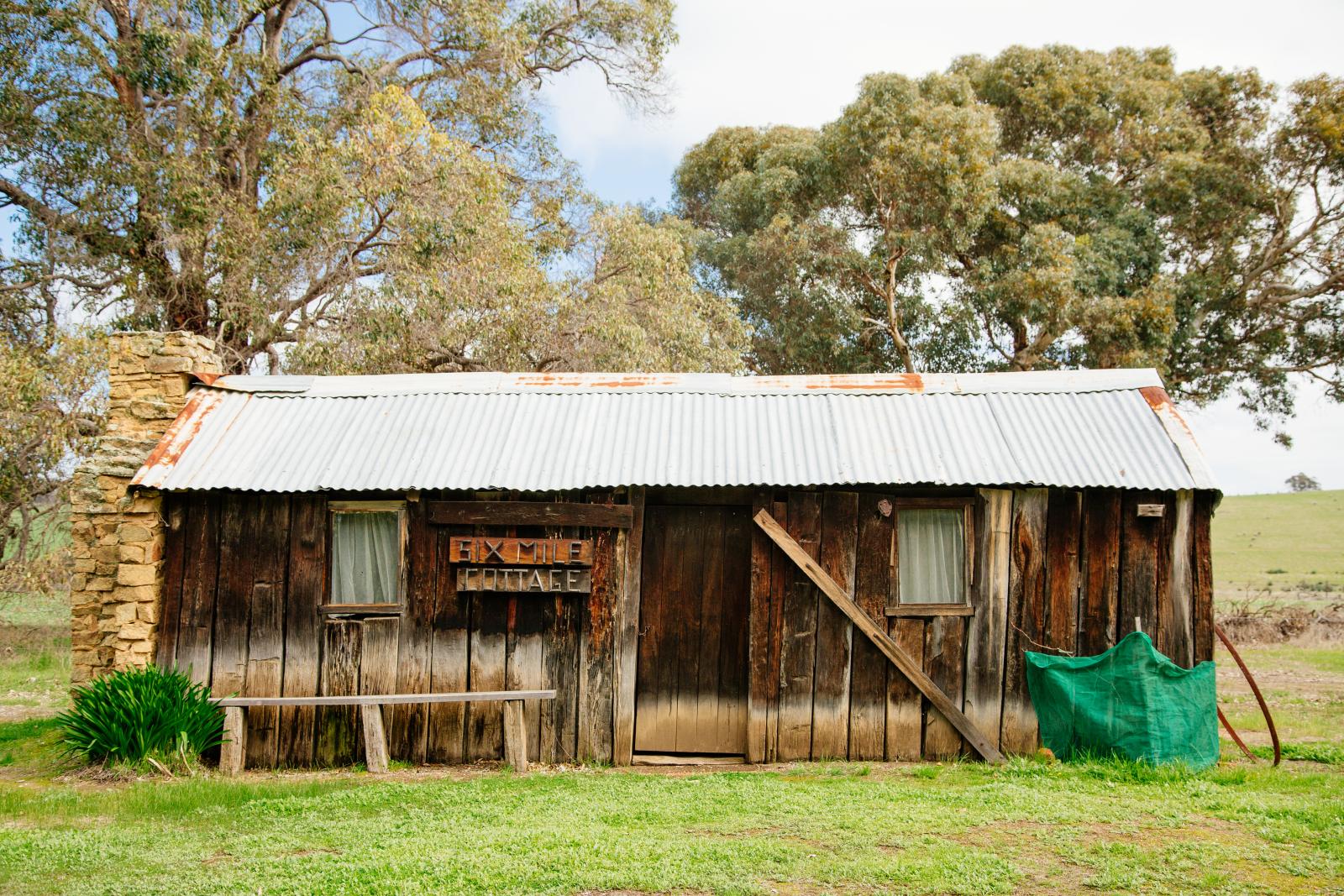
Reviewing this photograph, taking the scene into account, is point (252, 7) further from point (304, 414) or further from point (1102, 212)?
point (1102, 212)

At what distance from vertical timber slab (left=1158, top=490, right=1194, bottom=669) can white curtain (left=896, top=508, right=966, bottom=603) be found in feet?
5.83

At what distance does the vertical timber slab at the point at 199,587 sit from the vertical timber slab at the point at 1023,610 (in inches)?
286

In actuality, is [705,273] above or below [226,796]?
above

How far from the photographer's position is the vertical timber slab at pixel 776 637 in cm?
925

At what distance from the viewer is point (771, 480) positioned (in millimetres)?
9047

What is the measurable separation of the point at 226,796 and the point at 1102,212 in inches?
865

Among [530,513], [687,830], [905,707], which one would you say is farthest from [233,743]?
[905,707]

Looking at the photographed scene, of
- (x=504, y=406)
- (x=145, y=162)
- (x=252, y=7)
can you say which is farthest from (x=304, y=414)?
(x=252, y=7)

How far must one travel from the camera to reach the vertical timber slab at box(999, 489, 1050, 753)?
9156mm

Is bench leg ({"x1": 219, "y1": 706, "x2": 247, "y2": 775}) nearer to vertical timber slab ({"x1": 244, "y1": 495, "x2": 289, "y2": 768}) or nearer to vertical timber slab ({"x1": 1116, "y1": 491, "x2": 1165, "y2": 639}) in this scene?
vertical timber slab ({"x1": 244, "y1": 495, "x2": 289, "y2": 768})

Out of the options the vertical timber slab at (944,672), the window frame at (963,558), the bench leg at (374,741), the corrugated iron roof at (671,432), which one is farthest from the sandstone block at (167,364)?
the vertical timber slab at (944,672)

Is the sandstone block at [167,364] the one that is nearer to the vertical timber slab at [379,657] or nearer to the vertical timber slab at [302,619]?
the vertical timber slab at [302,619]

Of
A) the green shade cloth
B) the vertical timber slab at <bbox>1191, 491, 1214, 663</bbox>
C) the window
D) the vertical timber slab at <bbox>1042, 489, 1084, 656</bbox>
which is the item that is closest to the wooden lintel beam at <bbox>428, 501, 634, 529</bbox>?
the window

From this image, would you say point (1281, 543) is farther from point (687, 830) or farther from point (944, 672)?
point (687, 830)
